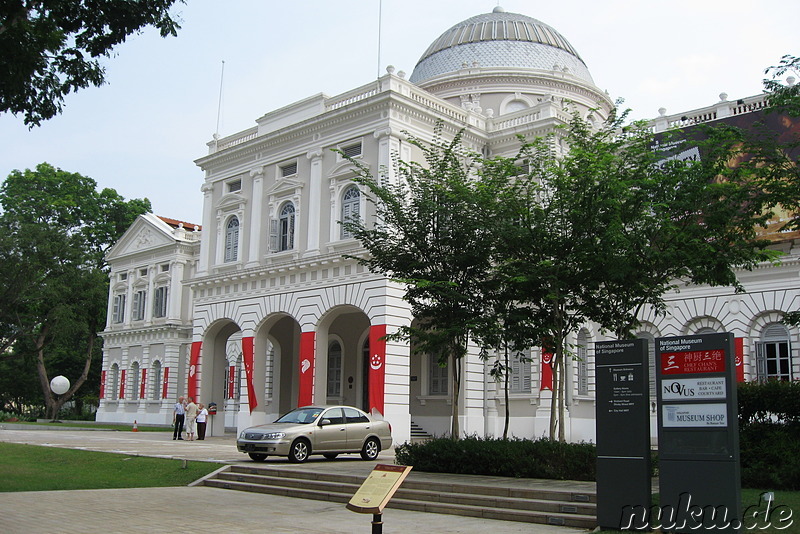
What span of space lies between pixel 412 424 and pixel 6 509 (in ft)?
69.8

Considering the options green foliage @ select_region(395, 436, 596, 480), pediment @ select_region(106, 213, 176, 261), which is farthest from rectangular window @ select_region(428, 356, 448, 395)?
pediment @ select_region(106, 213, 176, 261)

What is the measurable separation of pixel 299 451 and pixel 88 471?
4.96m

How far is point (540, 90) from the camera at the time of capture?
3853 cm

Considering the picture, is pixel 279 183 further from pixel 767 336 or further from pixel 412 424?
pixel 767 336

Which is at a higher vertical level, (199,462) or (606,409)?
(606,409)

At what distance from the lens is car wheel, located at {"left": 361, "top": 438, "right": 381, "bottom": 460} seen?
69.4 feet

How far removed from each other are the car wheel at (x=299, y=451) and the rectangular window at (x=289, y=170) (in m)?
15.3

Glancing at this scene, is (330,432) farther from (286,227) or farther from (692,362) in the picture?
(286,227)

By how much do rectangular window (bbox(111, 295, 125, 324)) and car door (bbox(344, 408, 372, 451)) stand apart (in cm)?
3759

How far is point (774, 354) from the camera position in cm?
2784

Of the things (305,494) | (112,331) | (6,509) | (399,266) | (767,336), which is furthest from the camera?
(112,331)

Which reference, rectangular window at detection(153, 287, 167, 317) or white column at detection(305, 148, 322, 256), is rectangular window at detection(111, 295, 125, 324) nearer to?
rectangular window at detection(153, 287, 167, 317)

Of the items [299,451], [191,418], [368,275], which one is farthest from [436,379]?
[299,451]

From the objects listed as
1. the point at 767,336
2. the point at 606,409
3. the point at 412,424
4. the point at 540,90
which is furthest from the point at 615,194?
the point at 540,90
